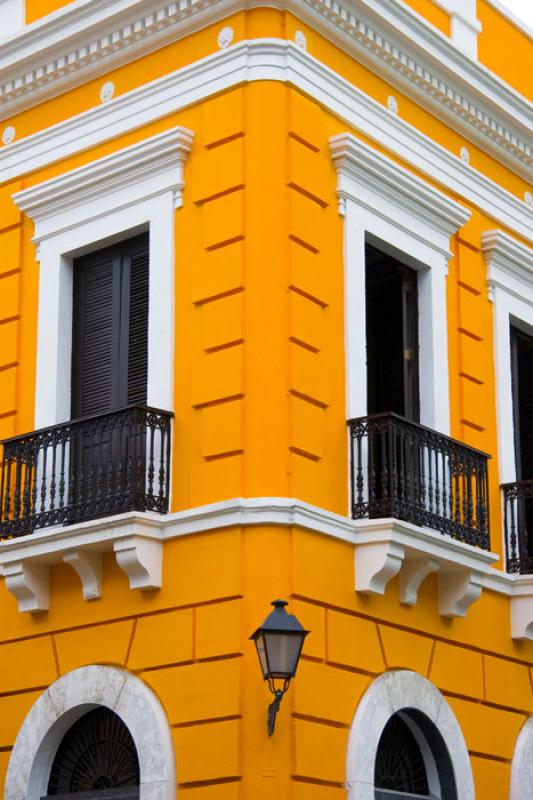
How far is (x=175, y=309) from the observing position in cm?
1398

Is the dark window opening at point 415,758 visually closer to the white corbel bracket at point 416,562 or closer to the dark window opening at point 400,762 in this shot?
the dark window opening at point 400,762

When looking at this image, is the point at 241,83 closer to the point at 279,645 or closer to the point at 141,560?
the point at 141,560

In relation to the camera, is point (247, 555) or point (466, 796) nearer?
point (247, 555)

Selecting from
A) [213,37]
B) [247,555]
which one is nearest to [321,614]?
[247,555]

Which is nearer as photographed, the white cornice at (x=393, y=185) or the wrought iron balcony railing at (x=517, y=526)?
the white cornice at (x=393, y=185)

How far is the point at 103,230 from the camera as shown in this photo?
14766mm

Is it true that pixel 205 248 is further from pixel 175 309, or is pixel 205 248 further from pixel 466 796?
pixel 466 796

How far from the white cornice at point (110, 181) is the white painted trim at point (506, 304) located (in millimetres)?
3580

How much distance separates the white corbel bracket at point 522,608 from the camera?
50.0 feet

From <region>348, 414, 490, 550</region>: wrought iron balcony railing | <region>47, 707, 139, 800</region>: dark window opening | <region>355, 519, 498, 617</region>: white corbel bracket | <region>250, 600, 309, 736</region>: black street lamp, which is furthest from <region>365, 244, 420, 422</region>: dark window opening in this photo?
<region>47, 707, 139, 800</region>: dark window opening

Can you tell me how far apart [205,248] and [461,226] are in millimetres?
3112

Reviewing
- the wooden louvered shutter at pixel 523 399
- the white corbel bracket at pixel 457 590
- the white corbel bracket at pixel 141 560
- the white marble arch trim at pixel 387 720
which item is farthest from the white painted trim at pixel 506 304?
the white corbel bracket at pixel 141 560

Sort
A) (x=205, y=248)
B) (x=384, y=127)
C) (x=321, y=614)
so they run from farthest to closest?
(x=384, y=127) → (x=205, y=248) → (x=321, y=614)

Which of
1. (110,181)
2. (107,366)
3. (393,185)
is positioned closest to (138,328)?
(107,366)
